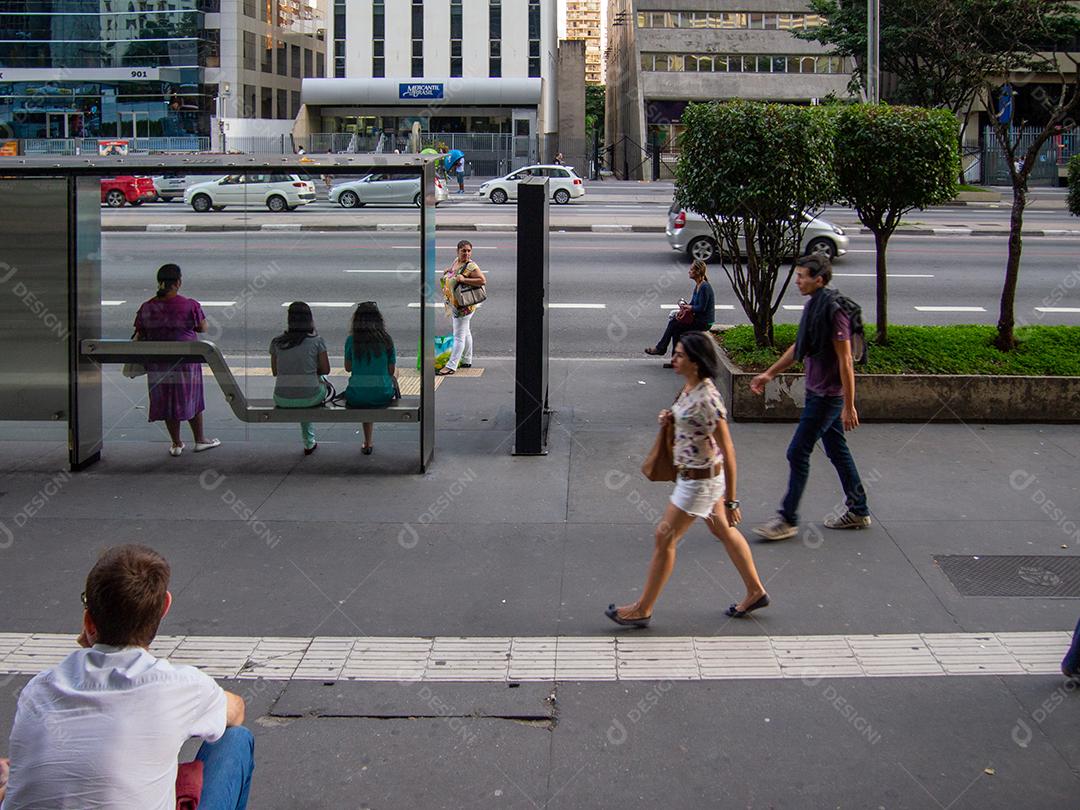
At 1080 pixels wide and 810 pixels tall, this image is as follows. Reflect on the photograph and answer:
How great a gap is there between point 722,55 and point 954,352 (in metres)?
59.3

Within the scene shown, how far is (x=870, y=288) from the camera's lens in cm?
1853

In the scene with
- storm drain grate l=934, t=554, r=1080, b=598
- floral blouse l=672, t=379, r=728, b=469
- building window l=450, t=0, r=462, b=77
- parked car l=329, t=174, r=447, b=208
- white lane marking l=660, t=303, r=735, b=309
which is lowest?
storm drain grate l=934, t=554, r=1080, b=598

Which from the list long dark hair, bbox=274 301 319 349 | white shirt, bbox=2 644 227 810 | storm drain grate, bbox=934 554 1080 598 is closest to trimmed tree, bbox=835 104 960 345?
storm drain grate, bbox=934 554 1080 598

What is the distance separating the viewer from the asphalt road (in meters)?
9.22

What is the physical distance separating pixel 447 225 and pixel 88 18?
192 ft

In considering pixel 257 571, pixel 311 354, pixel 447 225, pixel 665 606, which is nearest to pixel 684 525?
pixel 665 606

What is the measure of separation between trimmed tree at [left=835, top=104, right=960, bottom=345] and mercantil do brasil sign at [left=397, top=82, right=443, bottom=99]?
5612 centimetres

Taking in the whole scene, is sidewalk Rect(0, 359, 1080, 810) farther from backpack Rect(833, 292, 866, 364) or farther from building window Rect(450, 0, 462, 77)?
building window Rect(450, 0, 462, 77)

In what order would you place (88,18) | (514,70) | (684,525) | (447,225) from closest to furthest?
(684,525) → (447,225) → (514,70) → (88,18)

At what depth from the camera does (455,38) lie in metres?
68.1

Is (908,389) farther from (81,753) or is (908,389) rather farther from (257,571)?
(81,753)

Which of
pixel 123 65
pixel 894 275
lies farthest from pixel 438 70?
pixel 894 275

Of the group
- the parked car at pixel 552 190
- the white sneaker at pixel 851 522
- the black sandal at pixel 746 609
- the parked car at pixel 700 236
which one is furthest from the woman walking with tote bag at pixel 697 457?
the parked car at pixel 552 190

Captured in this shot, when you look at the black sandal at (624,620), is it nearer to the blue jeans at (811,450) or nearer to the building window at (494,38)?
the blue jeans at (811,450)
